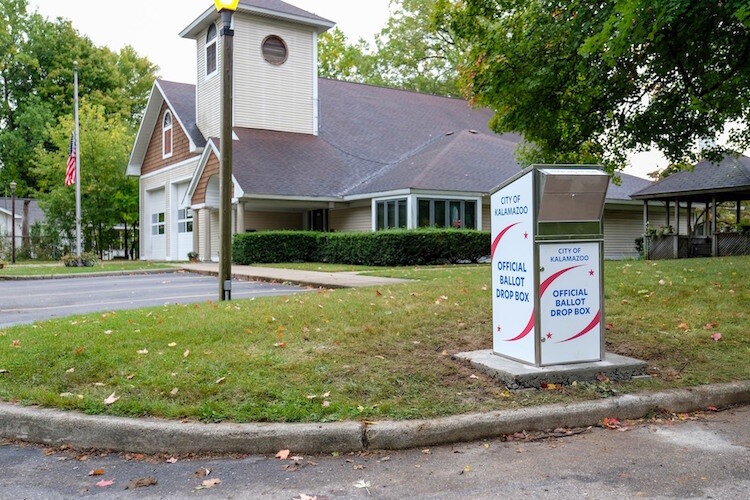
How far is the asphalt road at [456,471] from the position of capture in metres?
3.72

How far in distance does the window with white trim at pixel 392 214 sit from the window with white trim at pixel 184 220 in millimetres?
10561

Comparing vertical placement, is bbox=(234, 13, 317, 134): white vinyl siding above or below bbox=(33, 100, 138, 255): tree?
above

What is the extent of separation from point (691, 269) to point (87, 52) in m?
54.8

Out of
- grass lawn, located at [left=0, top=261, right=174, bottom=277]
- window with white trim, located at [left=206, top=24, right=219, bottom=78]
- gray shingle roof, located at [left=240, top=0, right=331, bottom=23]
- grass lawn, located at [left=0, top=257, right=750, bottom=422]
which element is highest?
gray shingle roof, located at [left=240, top=0, right=331, bottom=23]

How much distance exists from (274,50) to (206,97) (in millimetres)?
3797

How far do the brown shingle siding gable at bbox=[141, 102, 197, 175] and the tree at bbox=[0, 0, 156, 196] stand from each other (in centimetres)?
2022

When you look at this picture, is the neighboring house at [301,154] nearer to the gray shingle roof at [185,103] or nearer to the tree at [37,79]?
the gray shingle roof at [185,103]

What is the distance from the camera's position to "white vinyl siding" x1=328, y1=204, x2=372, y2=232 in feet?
84.1

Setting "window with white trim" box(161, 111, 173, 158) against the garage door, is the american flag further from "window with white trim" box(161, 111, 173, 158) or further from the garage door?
the garage door

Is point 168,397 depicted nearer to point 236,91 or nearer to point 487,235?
point 487,235

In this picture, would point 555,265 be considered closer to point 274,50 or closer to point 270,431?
point 270,431

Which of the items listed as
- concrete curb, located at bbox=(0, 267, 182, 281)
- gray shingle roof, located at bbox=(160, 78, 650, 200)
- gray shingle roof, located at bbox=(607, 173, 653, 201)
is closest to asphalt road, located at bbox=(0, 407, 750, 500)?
concrete curb, located at bbox=(0, 267, 182, 281)

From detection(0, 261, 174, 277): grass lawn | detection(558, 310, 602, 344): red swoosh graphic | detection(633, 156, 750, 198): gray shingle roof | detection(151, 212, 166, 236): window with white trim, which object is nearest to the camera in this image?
detection(558, 310, 602, 344): red swoosh graphic

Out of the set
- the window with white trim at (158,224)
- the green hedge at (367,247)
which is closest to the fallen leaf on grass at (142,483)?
the green hedge at (367,247)
